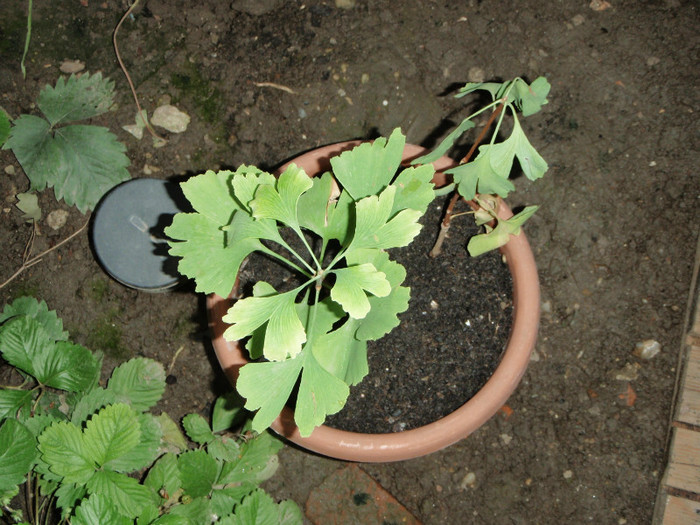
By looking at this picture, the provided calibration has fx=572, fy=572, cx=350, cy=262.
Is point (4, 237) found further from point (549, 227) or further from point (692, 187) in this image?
point (692, 187)

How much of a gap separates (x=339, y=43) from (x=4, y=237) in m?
1.19

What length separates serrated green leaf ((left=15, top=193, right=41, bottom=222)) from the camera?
1.75 metres

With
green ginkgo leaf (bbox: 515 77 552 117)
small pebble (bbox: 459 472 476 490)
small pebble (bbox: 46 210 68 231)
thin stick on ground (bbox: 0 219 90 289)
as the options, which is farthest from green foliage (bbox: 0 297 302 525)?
green ginkgo leaf (bbox: 515 77 552 117)

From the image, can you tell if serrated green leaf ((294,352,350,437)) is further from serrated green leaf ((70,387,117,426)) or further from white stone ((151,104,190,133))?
white stone ((151,104,190,133))

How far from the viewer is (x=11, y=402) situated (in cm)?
144

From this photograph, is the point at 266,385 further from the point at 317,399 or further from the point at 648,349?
the point at 648,349

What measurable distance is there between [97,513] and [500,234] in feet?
3.51

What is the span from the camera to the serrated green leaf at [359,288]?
2.93 ft

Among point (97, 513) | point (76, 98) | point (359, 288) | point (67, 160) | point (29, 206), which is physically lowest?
point (97, 513)

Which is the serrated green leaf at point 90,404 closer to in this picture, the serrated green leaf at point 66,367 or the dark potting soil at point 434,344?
the serrated green leaf at point 66,367

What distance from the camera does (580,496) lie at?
1613mm

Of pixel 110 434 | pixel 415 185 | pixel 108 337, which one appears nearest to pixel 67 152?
pixel 108 337

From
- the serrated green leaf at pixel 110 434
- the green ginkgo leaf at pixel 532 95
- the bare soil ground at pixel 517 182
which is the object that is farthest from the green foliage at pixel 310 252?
the bare soil ground at pixel 517 182

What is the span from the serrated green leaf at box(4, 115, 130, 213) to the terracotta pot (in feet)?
2.15
